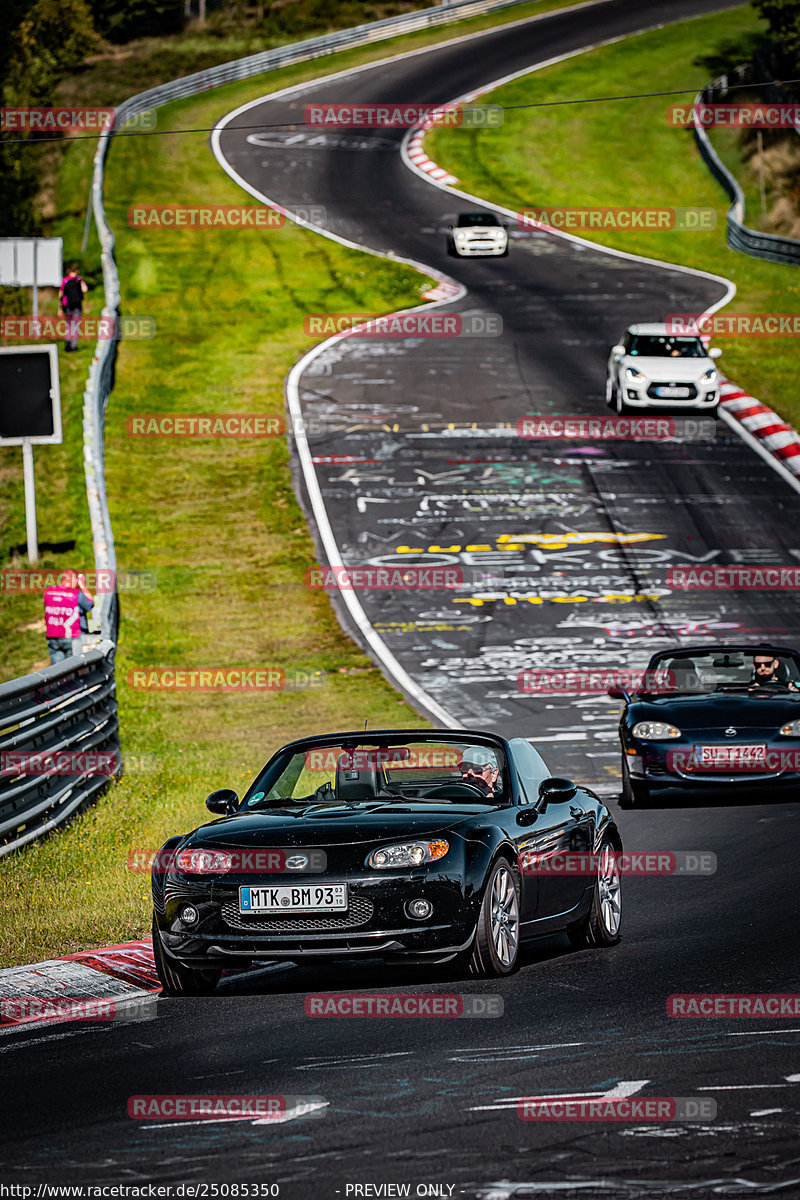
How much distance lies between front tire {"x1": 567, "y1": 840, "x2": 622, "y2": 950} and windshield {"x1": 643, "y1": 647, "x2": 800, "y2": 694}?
6341mm

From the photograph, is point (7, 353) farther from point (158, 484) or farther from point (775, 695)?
point (775, 695)

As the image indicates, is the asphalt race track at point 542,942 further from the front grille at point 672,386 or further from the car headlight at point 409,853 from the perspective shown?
the front grille at point 672,386

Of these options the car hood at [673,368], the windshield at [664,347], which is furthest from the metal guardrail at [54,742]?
the windshield at [664,347]

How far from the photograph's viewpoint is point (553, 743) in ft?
61.5

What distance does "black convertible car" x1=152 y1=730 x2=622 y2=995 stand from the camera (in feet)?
25.8

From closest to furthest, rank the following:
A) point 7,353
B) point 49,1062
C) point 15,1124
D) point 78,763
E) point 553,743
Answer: point 15,1124 < point 49,1062 < point 78,763 < point 553,743 < point 7,353

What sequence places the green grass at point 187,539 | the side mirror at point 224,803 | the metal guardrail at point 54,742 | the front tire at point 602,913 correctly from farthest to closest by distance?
the green grass at point 187,539, the metal guardrail at point 54,742, the front tire at point 602,913, the side mirror at point 224,803

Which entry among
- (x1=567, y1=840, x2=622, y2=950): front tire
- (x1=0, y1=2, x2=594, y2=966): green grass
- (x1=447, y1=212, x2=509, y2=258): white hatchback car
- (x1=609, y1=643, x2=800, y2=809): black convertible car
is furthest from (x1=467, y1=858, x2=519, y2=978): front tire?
(x1=447, y1=212, x2=509, y2=258): white hatchback car

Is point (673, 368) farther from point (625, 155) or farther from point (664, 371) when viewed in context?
point (625, 155)

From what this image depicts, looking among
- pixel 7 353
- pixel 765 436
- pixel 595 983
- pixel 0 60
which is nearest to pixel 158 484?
pixel 7 353

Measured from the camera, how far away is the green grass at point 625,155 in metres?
48.7

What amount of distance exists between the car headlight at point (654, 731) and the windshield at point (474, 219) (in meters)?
35.8

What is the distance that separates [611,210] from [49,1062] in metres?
52.3

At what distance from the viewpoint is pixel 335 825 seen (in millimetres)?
8148
